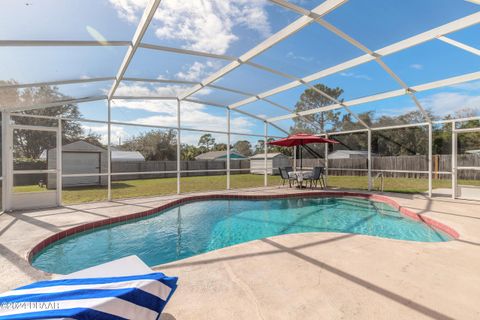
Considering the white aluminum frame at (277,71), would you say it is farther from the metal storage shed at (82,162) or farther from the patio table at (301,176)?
the metal storage shed at (82,162)

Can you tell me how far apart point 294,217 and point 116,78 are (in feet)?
18.6

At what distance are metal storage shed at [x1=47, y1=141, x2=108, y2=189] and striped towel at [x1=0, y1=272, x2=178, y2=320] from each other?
13.5m

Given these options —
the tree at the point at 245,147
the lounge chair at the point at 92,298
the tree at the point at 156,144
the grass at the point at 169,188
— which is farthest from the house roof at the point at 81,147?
the lounge chair at the point at 92,298

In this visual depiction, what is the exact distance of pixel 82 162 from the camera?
543 inches

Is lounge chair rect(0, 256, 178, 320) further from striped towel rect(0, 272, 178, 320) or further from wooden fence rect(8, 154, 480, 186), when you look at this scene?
wooden fence rect(8, 154, 480, 186)

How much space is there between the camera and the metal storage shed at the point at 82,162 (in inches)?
521

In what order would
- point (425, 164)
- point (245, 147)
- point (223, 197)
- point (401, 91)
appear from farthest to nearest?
point (245, 147), point (425, 164), point (223, 197), point (401, 91)

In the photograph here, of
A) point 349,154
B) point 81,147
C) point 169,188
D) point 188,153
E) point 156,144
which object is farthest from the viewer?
point 188,153

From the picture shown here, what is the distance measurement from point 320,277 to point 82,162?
48.7 feet

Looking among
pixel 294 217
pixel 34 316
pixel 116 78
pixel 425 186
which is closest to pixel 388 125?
pixel 425 186

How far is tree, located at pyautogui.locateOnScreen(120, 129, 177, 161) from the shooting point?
22158 mm

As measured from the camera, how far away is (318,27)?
16.7 feet

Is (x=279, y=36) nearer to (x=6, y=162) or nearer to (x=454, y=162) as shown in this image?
(x=454, y=162)

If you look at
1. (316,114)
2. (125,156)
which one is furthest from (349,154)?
(125,156)
